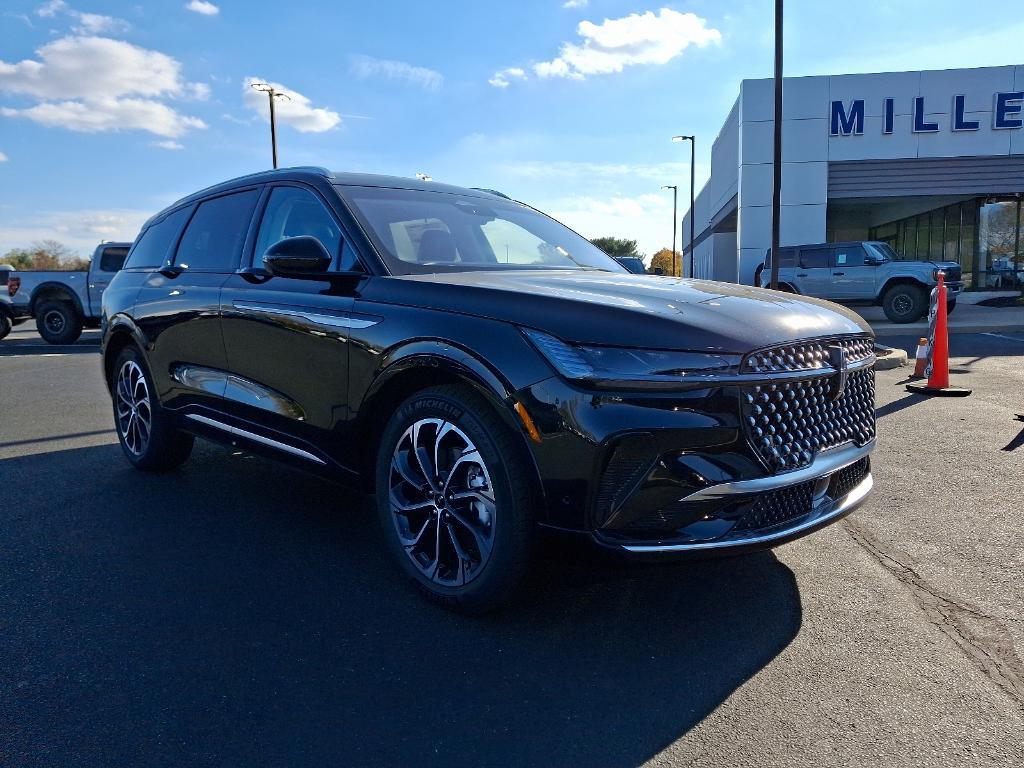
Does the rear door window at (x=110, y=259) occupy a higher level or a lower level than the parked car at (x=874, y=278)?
higher

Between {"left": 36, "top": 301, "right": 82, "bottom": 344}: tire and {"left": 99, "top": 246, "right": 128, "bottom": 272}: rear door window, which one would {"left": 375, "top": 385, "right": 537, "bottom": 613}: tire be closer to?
{"left": 99, "top": 246, "right": 128, "bottom": 272}: rear door window

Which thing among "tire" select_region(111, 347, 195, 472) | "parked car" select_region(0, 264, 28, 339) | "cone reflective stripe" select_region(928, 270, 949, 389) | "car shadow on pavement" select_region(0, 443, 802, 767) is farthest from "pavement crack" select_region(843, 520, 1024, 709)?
"parked car" select_region(0, 264, 28, 339)

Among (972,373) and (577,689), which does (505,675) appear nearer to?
(577,689)

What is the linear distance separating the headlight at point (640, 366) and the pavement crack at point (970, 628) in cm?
129

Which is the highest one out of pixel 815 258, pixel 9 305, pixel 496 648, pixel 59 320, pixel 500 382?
pixel 815 258

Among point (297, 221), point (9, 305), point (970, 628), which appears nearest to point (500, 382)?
point (297, 221)

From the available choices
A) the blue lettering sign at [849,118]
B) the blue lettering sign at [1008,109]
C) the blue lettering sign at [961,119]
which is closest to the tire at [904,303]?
the blue lettering sign at [849,118]

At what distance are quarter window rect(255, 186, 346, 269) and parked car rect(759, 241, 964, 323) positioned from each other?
612 inches

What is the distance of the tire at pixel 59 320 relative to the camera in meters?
17.0

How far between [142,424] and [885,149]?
25111mm

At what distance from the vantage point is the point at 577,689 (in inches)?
100

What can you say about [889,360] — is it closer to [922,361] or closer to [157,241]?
[922,361]

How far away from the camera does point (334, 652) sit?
2.80 meters

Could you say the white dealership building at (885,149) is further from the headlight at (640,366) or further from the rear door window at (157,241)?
the headlight at (640,366)
